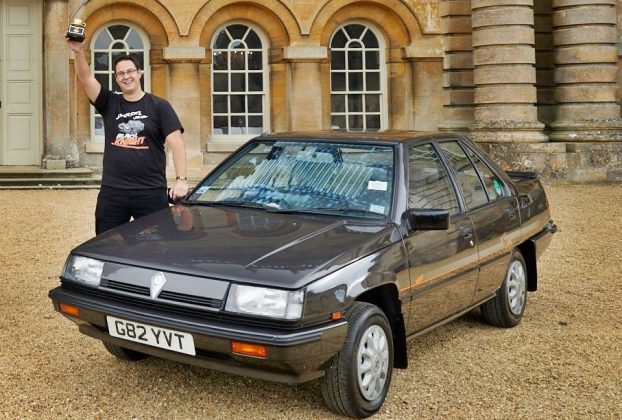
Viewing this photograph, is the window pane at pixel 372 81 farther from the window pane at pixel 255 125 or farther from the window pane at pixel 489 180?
the window pane at pixel 489 180

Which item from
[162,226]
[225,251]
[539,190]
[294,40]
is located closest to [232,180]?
[162,226]

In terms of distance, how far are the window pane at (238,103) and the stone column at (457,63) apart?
434 cm

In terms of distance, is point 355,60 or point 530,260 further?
point 355,60

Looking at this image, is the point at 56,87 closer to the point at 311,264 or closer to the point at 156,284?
the point at 156,284

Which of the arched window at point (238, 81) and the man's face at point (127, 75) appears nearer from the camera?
the man's face at point (127, 75)

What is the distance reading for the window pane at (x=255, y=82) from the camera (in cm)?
1555

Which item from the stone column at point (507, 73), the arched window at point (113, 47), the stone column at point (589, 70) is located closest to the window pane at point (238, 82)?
the arched window at point (113, 47)

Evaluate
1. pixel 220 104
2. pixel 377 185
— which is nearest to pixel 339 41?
pixel 220 104

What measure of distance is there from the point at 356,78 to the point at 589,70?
486cm

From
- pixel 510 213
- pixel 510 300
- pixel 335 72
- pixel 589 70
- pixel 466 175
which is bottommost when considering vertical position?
pixel 510 300

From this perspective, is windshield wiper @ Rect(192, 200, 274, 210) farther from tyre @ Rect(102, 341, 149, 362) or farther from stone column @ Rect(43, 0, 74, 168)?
stone column @ Rect(43, 0, 74, 168)

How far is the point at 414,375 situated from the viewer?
13.2 feet

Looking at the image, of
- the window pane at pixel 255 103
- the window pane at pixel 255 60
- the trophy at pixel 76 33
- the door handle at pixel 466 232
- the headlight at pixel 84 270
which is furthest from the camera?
the window pane at pixel 255 103

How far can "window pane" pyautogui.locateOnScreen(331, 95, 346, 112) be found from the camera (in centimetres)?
1585
